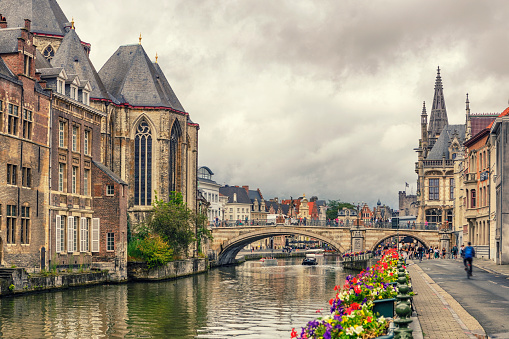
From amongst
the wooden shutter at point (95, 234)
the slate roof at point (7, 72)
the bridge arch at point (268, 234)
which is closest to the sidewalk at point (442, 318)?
the slate roof at point (7, 72)

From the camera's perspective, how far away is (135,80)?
2825 inches

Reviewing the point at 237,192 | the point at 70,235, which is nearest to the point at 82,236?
the point at 70,235

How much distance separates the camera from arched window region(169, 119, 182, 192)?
7181 cm

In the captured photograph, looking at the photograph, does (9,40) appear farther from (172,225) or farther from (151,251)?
(172,225)

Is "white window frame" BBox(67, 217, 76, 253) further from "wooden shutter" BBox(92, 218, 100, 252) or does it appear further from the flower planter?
the flower planter

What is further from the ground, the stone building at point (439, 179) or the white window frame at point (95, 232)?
the stone building at point (439, 179)

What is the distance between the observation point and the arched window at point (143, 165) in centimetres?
6938

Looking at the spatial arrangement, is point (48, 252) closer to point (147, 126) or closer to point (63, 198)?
point (63, 198)

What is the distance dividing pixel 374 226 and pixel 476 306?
66.8m

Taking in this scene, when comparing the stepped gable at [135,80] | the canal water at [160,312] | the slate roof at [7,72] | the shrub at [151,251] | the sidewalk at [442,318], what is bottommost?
the canal water at [160,312]

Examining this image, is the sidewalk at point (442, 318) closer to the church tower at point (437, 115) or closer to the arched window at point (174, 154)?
the arched window at point (174, 154)

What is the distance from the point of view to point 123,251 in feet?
172

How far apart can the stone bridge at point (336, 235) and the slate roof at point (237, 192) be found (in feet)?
244

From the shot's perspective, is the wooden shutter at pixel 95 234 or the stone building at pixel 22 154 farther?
the wooden shutter at pixel 95 234
